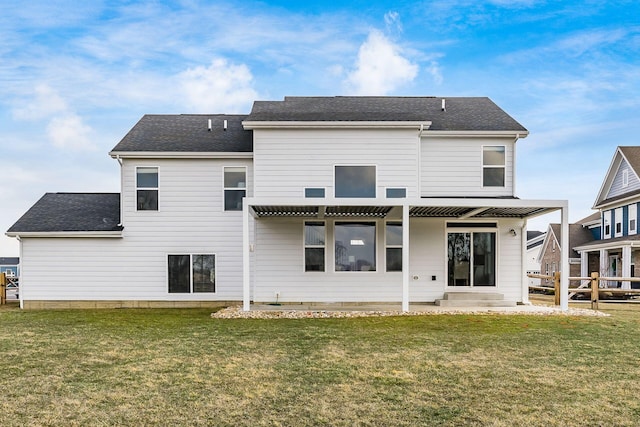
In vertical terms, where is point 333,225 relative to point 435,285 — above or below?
above

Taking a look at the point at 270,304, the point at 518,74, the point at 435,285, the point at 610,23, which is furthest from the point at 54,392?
the point at 610,23

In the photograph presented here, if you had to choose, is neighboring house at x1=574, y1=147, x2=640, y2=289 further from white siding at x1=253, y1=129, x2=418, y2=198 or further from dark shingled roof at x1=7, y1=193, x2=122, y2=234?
dark shingled roof at x1=7, y1=193, x2=122, y2=234

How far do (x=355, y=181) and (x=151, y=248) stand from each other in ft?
22.2

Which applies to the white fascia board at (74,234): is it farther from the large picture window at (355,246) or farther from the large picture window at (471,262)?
the large picture window at (471,262)

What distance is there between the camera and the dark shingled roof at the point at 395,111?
43.6 ft

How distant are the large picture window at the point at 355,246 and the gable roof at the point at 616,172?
1811 cm

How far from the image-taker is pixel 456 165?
549 inches

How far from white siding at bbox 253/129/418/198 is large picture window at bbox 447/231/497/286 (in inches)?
89.8

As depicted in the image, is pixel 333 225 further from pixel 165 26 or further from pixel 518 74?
pixel 518 74

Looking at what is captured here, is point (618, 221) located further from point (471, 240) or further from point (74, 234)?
point (74, 234)

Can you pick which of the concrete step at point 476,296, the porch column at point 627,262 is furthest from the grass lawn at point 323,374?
the porch column at point 627,262

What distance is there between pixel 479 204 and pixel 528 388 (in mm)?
6727

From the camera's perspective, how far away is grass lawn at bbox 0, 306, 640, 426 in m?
4.35

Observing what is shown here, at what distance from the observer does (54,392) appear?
503 cm
